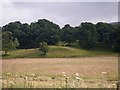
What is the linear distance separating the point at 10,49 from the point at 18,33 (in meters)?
10.4

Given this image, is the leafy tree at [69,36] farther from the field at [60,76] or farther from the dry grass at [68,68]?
the field at [60,76]

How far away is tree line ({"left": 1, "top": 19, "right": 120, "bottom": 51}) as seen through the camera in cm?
6956

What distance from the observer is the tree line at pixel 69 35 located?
6956 centimetres

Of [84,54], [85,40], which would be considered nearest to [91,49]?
[85,40]

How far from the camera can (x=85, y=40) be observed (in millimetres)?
71562

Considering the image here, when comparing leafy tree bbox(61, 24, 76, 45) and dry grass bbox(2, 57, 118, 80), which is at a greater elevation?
leafy tree bbox(61, 24, 76, 45)

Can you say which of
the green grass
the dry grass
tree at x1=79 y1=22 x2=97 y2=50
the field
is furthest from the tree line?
the field

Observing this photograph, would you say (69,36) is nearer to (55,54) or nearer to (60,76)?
(55,54)

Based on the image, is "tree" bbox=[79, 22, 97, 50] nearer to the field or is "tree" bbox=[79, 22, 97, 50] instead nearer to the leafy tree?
the leafy tree

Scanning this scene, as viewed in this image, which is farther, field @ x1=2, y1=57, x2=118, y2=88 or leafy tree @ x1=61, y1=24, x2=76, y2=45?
leafy tree @ x1=61, y1=24, x2=76, y2=45

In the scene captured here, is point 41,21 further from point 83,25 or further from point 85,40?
point 85,40

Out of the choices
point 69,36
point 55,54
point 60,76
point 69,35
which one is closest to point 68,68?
point 60,76

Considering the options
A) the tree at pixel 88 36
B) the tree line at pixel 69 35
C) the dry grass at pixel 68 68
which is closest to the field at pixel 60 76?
the dry grass at pixel 68 68

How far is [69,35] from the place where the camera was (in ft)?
244
